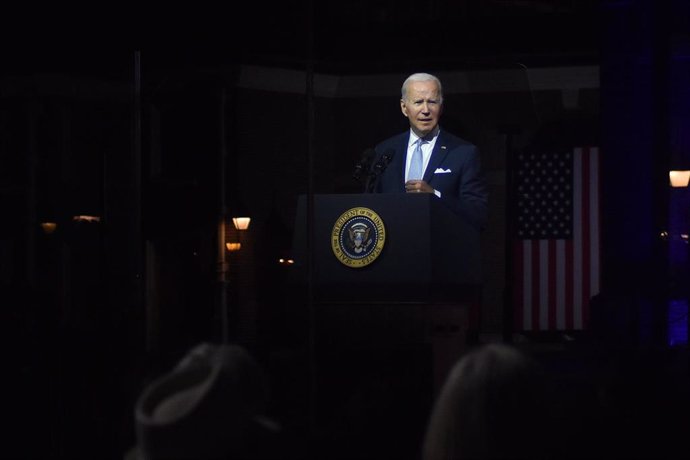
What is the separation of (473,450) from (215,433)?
1.65 ft

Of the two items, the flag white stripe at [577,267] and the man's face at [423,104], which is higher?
the man's face at [423,104]

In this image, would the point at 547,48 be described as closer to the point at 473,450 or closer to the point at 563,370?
the point at 563,370

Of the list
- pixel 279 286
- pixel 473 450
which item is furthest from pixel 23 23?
pixel 279 286

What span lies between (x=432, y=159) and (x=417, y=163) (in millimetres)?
72

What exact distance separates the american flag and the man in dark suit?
35.5 feet

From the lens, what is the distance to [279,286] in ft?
70.1

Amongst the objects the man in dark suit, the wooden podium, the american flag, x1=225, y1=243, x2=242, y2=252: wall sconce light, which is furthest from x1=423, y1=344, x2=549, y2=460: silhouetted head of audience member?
x1=225, y1=243, x2=242, y2=252: wall sconce light

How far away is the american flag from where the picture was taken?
15414 millimetres

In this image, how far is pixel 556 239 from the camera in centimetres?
1612

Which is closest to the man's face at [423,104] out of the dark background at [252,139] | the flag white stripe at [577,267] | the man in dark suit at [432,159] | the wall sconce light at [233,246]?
the man in dark suit at [432,159]

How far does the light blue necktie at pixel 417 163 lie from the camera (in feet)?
14.6

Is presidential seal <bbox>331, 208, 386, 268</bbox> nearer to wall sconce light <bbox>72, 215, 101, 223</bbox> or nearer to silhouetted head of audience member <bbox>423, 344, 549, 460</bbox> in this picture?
silhouetted head of audience member <bbox>423, 344, 549, 460</bbox>

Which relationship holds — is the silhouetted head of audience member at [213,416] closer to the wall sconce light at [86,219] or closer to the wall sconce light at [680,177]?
the wall sconce light at [680,177]

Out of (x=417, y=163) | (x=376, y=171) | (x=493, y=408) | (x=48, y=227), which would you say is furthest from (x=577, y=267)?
(x=493, y=408)
